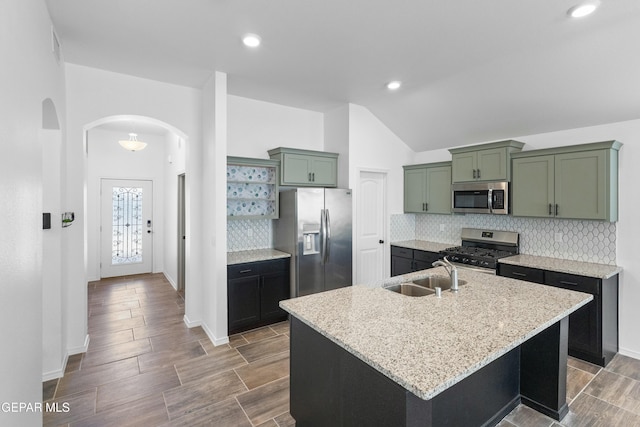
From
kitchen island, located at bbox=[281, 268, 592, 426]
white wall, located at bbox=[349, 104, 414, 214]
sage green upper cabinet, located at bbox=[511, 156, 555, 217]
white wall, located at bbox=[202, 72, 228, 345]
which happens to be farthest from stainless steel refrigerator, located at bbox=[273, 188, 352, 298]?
sage green upper cabinet, located at bbox=[511, 156, 555, 217]

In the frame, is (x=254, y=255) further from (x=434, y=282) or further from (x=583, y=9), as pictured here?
(x=583, y=9)

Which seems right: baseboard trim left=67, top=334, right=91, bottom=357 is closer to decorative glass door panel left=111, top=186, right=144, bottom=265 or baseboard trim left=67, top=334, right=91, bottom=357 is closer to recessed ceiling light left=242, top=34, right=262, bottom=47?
recessed ceiling light left=242, top=34, right=262, bottom=47

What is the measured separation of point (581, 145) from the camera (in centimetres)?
345

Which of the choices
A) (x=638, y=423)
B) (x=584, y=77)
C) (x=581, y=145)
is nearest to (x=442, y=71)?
(x=584, y=77)

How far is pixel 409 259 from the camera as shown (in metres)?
4.93

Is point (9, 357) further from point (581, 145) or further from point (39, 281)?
point (581, 145)

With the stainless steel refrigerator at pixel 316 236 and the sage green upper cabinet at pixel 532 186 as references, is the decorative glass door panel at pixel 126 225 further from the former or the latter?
the sage green upper cabinet at pixel 532 186

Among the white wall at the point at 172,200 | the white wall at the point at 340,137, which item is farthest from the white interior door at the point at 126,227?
the white wall at the point at 340,137

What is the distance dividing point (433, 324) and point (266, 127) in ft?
12.3

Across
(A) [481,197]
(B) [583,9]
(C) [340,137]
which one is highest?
(B) [583,9]

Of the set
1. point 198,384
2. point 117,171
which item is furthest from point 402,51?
point 117,171

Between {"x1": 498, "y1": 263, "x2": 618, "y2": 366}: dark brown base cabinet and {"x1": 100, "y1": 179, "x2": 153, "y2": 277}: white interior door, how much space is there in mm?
7113

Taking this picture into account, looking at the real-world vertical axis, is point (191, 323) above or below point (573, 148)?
below

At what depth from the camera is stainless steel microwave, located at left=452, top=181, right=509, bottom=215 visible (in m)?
4.09
